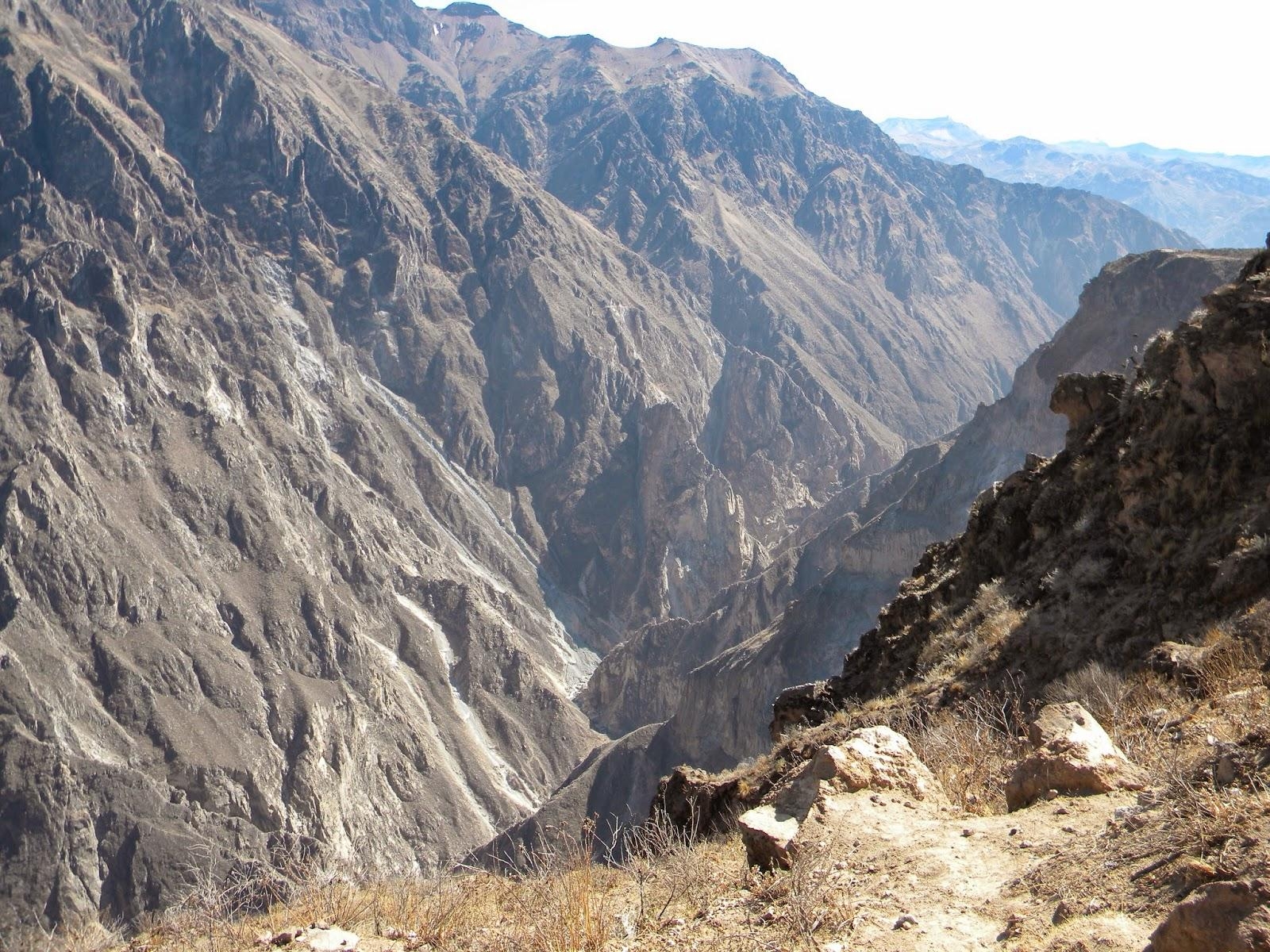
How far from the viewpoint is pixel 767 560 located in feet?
444

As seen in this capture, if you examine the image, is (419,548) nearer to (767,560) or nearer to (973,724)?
(767,560)

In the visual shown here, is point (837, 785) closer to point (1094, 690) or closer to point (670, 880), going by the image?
point (670, 880)

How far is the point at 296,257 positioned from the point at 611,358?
1840 inches

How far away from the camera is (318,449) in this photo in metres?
123

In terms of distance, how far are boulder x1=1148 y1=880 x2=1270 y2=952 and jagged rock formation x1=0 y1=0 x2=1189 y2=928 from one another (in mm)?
57814

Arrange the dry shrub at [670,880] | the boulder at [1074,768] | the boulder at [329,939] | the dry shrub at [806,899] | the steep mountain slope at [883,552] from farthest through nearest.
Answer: the steep mountain slope at [883,552], the boulder at [1074,768], the dry shrub at [670,880], the boulder at [329,939], the dry shrub at [806,899]

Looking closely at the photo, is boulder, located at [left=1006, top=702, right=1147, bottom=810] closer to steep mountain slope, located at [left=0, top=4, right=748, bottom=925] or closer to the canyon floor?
the canyon floor

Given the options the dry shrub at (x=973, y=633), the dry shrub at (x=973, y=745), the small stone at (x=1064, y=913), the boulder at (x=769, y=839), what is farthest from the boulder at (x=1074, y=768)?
the dry shrub at (x=973, y=633)

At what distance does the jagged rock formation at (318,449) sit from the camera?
280ft

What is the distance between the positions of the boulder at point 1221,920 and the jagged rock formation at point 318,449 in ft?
190

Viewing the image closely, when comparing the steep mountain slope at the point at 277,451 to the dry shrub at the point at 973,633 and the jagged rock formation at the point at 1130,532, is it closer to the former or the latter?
the jagged rock formation at the point at 1130,532

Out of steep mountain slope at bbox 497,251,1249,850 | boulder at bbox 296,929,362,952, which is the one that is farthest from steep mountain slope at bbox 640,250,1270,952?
steep mountain slope at bbox 497,251,1249,850

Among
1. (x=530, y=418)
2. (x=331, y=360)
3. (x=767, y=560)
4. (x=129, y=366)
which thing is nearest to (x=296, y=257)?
(x=331, y=360)

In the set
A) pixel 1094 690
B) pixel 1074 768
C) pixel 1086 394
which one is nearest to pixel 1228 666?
pixel 1094 690
